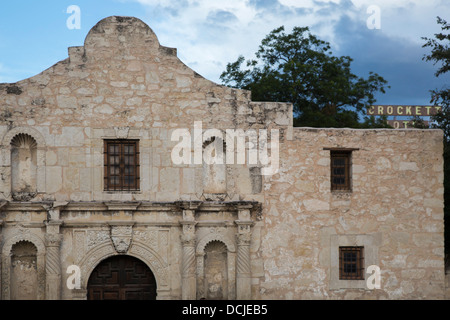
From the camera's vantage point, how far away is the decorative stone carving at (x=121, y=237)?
14.7 metres

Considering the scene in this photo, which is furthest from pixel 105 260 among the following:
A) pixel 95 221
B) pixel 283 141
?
pixel 283 141

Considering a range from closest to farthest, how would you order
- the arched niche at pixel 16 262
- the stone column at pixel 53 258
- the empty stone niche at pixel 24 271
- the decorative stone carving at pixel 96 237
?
the stone column at pixel 53 258
the arched niche at pixel 16 262
the empty stone niche at pixel 24 271
the decorative stone carving at pixel 96 237

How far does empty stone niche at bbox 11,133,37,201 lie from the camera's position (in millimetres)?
14734

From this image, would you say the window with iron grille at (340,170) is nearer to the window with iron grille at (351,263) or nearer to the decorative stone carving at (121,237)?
the window with iron grille at (351,263)

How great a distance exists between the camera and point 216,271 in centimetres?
1519

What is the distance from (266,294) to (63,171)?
543 cm

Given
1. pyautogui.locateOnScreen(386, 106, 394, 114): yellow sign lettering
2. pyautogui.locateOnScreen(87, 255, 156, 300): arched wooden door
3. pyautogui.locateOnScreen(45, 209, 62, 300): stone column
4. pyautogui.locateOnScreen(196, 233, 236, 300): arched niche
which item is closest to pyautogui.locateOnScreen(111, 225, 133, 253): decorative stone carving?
pyautogui.locateOnScreen(87, 255, 156, 300): arched wooden door

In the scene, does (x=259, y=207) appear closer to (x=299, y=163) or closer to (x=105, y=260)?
(x=299, y=163)

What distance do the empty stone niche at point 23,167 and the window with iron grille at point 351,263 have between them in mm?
7289

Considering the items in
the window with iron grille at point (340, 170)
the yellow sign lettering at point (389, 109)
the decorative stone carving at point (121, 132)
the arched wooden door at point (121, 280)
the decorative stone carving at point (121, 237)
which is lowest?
the arched wooden door at point (121, 280)

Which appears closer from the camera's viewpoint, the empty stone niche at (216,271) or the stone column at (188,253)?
the stone column at (188,253)

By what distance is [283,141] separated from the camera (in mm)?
15320

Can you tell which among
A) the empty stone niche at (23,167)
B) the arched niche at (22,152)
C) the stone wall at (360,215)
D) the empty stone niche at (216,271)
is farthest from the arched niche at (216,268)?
the empty stone niche at (23,167)

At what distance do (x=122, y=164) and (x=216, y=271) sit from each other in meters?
3.31
